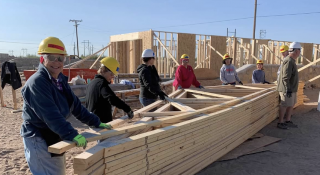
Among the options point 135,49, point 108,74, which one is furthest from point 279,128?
point 135,49

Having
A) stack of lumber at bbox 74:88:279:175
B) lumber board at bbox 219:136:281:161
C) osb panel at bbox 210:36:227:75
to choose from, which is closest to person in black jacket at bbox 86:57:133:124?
stack of lumber at bbox 74:88:279:175

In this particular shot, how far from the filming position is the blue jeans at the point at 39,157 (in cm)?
196

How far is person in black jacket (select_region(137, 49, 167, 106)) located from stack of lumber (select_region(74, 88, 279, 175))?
104 cm

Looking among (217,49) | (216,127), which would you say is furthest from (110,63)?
(217,49)

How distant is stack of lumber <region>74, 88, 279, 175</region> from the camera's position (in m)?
2.05

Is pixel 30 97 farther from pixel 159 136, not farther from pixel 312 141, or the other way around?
pixel 312 141

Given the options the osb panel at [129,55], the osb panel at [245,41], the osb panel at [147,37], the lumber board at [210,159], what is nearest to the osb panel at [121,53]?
the osb panel at [129,55]

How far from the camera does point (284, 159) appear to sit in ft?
13.4

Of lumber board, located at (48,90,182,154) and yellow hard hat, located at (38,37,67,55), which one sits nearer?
lumber board, located at (48,90,182,154)

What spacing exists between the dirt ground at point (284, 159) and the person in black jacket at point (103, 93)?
171cm

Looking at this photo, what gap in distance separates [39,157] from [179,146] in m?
1.59

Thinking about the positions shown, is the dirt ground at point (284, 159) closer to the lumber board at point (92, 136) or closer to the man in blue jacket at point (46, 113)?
the lumber board at point (92, 136)

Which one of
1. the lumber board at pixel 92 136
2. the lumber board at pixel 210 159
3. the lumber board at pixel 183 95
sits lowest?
the lumber board at pixel 210 159

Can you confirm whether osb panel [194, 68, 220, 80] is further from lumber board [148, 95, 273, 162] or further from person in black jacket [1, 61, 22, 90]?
person in black jacket [1, 61, 22, 90]
